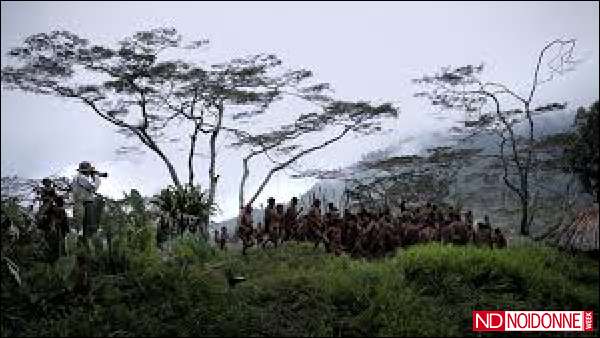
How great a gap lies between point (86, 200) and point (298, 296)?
3590mm

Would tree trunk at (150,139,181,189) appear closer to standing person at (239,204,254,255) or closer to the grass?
standing person at (239,204,254,255)

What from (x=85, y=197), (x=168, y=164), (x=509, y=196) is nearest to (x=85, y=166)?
(x=85, y=197)

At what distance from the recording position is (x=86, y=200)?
409 inches

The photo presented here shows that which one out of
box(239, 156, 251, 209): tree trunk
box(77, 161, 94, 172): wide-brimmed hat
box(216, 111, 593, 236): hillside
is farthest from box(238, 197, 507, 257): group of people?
box(216, 111, 593, 236): hillside

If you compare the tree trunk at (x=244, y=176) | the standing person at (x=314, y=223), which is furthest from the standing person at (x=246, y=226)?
the tree trunk at (x=244, y=176)

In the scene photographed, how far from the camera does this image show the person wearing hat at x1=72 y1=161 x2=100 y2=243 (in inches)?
Result: 400

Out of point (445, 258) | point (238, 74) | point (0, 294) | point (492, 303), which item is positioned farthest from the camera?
point (238, 74)

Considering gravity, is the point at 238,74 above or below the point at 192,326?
above

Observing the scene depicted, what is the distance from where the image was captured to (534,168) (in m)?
35.2

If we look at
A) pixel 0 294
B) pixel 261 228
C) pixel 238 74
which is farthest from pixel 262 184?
pixel 0 294

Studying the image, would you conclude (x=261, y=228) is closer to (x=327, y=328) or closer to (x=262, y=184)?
(x=327, y=328)

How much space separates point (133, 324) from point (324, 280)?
3.03 meters

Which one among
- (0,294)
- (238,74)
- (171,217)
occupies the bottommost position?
(0,294)

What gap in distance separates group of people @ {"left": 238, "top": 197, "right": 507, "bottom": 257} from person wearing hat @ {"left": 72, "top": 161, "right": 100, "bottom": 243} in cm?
463
